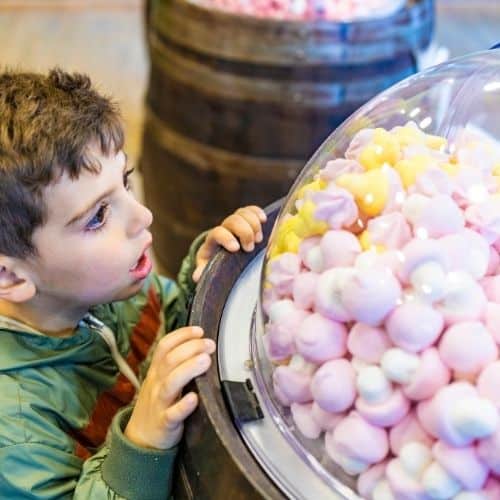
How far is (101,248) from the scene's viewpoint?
1.04 m

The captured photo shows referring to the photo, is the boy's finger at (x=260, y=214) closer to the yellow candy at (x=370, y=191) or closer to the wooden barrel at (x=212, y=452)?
the wooden barrel at (x=212, y=452)

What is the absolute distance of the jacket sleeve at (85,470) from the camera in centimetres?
87

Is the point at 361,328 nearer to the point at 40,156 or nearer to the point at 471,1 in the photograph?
the point at 40,156

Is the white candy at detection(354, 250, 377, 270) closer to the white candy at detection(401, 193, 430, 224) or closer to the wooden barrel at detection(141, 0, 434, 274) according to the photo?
the white candy at detection(401, 193, 430, 224)

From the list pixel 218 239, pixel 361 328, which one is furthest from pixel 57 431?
pixel 361 328

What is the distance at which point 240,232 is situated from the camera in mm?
1066

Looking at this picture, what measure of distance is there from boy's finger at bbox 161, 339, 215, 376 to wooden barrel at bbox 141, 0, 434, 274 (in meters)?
1.15

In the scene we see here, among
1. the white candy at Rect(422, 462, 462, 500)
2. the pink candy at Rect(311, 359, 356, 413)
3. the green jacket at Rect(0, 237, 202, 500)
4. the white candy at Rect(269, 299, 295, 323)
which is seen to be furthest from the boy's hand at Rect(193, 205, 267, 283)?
the white candy at Rect(422, 462, 462, 500)

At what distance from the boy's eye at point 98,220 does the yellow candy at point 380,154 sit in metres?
0.34

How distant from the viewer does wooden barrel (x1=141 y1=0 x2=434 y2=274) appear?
6.13 ft

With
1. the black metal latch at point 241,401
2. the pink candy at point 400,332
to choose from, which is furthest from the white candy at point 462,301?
the black metal latch at point 241,401

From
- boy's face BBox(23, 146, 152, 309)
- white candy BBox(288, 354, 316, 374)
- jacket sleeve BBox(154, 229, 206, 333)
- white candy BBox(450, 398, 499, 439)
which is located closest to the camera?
white candy BBox(450, 398, 499, 439)

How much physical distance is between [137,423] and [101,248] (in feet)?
0.84

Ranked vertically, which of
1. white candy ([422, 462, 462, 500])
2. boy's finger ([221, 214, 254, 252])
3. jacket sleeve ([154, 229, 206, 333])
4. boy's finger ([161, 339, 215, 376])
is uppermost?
white candy ([422, 462, 462, 500])
